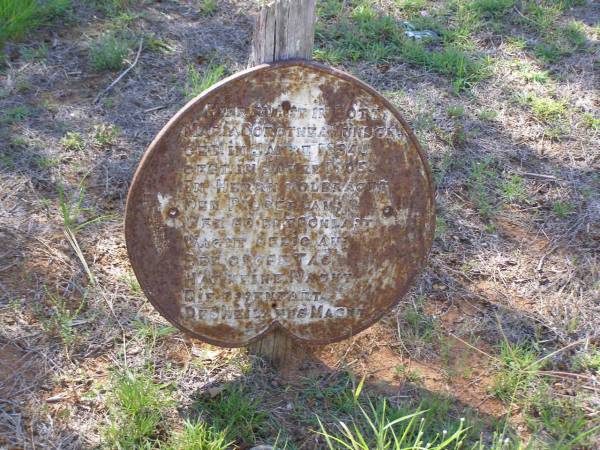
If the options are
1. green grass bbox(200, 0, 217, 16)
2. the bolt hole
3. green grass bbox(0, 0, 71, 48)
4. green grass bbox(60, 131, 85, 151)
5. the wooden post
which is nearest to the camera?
the wooden post

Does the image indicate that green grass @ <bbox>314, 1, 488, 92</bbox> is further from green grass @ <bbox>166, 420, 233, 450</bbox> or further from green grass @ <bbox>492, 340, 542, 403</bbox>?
green grass @ <bbox>166, 420, 233, 450</bbox>

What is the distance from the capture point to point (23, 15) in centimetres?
419

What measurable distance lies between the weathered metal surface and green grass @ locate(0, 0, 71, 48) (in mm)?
2528

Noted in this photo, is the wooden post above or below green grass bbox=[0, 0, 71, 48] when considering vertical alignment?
above

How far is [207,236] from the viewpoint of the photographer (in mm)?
2305

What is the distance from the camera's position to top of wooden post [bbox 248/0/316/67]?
212cm

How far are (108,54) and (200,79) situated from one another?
57cm

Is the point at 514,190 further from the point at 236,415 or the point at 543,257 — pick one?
the point at 236,415

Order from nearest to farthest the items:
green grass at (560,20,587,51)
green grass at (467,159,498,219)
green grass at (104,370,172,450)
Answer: green grass at (104,370,172,450) < green grass at (467,159,498,219) < green grass at (560,20,587,51)

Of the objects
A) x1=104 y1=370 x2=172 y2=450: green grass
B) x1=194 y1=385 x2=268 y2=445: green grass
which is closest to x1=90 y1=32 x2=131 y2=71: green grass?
x1=104 y1=370 x2=172 y2=450: green grass

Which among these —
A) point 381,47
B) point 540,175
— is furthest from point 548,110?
point 381,47

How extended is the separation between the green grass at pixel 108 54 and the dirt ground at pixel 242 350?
0.06 meters

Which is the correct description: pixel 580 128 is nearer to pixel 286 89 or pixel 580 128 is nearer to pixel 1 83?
pixel 286 89

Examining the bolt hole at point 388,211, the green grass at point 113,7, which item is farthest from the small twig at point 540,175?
the green grass at point 113,7
